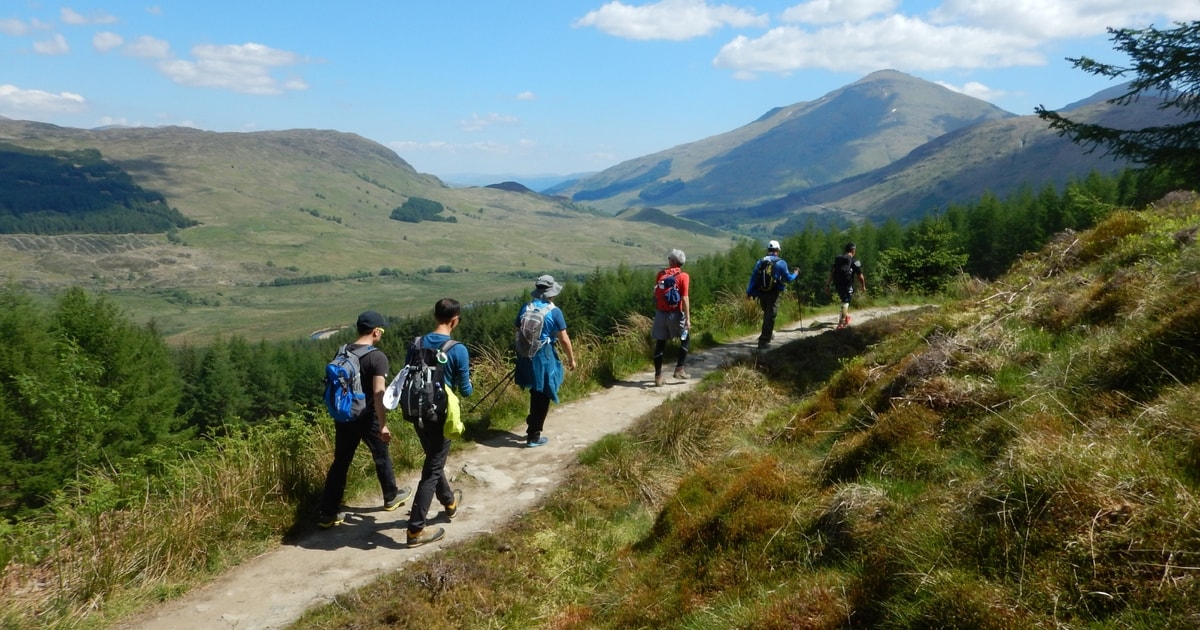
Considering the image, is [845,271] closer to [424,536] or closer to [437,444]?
[437,444]

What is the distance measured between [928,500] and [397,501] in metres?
5.56

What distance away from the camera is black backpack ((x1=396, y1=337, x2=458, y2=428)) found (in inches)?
256

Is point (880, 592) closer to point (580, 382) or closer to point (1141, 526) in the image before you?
point (1141, 526)

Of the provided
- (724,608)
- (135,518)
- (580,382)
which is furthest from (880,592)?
(580,382)

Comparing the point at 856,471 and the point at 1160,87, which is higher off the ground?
the point at 1160,87

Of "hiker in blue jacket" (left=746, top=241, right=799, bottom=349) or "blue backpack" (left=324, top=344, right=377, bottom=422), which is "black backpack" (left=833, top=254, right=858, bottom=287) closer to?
"hiker in blue jacket" (left=746, top=241, right=799, bottom=349)

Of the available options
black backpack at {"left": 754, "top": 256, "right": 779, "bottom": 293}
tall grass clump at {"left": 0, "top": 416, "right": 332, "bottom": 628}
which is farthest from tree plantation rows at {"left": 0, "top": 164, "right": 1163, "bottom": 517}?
black backpack at {"left": 754, "top": 256, "right": 779, "bottom": 293}

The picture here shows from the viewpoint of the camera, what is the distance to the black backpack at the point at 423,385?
6.49 m

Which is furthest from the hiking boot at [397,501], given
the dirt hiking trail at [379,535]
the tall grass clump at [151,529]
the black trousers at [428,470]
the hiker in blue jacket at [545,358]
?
the hiker in blue jacket at [545,358]

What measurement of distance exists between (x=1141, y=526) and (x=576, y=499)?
5.34 meters

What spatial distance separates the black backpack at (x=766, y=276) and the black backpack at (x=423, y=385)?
825 cm

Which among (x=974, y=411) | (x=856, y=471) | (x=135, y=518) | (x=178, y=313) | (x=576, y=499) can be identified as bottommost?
(x=178, y=313)

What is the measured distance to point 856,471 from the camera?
5133mm

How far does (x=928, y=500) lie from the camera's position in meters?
4.04
